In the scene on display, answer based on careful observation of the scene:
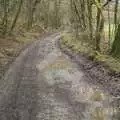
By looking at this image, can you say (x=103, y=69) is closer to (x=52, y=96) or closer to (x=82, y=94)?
(x=82, y=94)

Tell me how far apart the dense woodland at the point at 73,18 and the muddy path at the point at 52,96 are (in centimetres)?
529

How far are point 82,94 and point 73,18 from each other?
118 ft

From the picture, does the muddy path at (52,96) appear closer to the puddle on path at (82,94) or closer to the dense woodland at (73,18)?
the puddle on path at (82,94)

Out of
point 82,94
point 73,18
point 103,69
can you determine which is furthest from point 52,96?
point 73,18

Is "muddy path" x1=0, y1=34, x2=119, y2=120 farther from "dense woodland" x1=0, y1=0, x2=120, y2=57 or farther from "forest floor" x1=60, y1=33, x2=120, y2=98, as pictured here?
"dense woodland" x1=0, y1=0, x2=120, y2=57

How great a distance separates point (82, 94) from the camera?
43.1ft

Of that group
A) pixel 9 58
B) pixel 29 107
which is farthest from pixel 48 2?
pixel 29 107

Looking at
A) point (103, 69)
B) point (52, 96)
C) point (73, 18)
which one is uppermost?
point (52, 96)

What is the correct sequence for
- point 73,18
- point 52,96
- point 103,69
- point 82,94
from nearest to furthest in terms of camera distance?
point 52,96 → point 82,94 → point 103,69 → point 73,18

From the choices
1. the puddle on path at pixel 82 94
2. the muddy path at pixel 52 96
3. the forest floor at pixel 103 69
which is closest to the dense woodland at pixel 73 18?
the forest floor at pixel 103 69

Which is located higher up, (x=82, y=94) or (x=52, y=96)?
(x=52, y=96)

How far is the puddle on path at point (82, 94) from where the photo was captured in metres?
10.4

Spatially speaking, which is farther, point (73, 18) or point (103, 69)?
point (73, 18)

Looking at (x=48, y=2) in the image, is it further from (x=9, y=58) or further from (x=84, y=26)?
(x=9, y=58)
